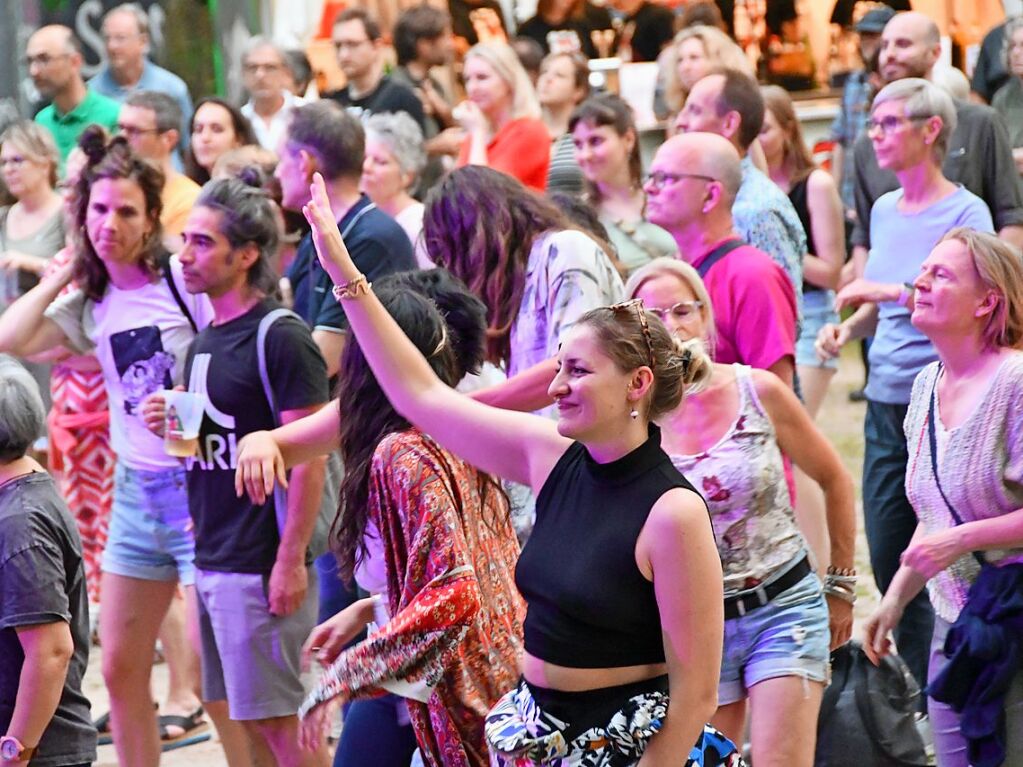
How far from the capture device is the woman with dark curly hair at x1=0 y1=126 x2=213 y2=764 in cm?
498

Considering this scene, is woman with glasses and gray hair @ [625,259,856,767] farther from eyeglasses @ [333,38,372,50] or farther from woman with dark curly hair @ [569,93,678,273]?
eyeglasses @ [333,38,372,50]

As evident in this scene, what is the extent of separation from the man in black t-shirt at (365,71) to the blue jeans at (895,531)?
4439 mm

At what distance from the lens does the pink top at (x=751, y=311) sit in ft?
15.3

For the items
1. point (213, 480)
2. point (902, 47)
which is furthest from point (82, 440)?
point (902, 47)

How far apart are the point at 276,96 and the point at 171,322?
14.1 ft

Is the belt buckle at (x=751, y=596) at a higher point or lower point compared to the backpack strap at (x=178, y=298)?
lower

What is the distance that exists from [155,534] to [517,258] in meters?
1.40

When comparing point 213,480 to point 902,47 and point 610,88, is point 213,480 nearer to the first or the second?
point 902,47

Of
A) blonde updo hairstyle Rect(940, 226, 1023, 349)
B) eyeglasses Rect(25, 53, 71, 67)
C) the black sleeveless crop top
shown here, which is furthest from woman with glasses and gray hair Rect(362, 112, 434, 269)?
the black sleeveless crop top

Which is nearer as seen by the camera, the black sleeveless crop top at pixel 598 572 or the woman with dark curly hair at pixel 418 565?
the black sleeveless crop top at pixel 598 572

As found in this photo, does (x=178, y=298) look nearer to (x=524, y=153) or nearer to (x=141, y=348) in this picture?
(x=141, y=348)

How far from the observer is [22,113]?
1017cm

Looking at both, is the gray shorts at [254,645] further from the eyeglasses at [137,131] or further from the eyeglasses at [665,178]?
the eyeglasses at [137,131]

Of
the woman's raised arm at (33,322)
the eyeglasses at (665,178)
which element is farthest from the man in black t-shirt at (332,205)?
the eyeglasses at (665,178)
